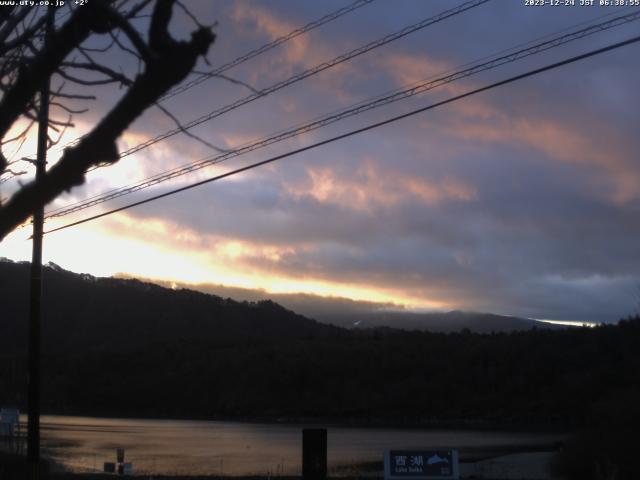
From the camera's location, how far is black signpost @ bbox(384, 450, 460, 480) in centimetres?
1792

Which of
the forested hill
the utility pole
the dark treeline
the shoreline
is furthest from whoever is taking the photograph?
the forested hill

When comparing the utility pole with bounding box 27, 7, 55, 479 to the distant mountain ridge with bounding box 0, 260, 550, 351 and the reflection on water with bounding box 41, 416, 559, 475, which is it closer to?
the reflection on water with bounding box 41, 416, 559, 475

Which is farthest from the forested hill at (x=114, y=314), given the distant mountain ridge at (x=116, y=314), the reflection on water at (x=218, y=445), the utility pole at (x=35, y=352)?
the utility pole at (x=35, y=352)

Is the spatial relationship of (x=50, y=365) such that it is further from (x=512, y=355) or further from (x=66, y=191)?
(x=66, y=191)

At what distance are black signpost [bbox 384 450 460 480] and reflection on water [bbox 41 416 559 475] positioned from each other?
12125 millimetres

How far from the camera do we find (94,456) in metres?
37.2

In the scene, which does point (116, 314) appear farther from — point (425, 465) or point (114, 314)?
point (425, 465)

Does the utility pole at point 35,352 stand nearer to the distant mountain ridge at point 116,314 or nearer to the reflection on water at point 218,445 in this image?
the reflection on water at point 218,445

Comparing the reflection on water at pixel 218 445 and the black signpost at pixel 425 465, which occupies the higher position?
the black signpost at pixel 425 465

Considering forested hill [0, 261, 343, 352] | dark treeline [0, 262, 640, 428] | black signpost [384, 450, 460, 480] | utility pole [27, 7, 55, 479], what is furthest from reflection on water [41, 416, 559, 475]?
forested hill [0, 261, 343, 352]

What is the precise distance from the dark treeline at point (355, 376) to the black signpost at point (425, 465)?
48450mm

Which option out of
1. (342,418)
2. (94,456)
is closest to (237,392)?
(342,418)

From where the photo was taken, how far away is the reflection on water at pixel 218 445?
32906 mm

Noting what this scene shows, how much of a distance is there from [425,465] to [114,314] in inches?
5649
